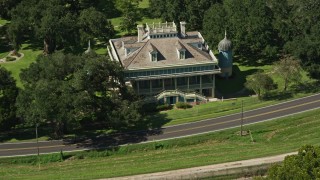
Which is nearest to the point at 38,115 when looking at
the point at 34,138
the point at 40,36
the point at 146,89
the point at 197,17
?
the point at 34,138

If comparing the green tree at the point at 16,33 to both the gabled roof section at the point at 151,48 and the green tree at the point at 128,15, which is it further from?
the gabled roof section at the point at 151,48

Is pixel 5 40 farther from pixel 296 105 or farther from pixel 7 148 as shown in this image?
pixel 296 105

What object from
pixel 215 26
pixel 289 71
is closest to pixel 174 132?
pixel 289 71

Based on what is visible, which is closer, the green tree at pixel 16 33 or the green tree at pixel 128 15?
the green tree at pixel 16 33

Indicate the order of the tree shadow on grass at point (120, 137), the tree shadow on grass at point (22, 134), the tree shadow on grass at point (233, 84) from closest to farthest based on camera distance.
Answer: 1. the tree shadow on grass at point (120, 137)
2. the tree shadow on grass at point (22, 134)
3. the tree shadow on grass at point (233, 84)

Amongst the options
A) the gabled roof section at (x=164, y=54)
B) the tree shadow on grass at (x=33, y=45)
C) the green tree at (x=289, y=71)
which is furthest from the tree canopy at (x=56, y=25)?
the green tree at (x=289, y=71)

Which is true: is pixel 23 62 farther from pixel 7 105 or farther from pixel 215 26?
pixel 215 26

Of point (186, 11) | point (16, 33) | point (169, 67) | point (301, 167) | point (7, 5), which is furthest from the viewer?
point (7, 5)
